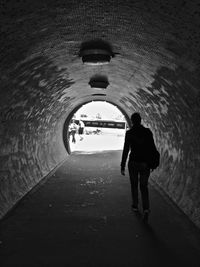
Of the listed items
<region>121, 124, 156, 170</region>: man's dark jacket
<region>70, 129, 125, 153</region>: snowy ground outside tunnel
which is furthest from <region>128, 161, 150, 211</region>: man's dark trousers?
<region>70, 129, 125, 153</region>: snowy ground outside tunnel

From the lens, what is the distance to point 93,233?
6180 mm

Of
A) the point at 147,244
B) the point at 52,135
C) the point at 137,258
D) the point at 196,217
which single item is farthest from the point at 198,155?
the point at 52,135

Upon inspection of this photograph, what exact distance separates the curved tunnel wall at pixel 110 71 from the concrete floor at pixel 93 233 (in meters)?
0.46

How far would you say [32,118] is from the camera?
9945 mm

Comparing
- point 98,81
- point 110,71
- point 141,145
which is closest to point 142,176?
point 141,145

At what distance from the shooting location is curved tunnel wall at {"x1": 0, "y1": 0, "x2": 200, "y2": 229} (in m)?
4.46

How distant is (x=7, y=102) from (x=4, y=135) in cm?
93

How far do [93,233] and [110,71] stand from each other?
17.0 feet

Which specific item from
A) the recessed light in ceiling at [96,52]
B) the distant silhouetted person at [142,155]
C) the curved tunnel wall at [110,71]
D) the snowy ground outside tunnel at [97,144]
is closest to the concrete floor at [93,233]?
the curved tunnel wall at [110,71]

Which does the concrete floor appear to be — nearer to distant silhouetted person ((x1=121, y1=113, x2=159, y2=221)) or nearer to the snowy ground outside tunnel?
distant silhouetted person ((x1=121, y1=113, x2=159, y2=221))

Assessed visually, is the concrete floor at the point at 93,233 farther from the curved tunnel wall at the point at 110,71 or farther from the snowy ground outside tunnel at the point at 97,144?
the snowy ground outside tunnel at the point at 97,144

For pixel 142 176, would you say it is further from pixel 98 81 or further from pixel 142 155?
pixel 98 81

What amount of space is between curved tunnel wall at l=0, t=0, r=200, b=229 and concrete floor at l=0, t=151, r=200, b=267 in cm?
46

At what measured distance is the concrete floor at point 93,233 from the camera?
16.5 ft
